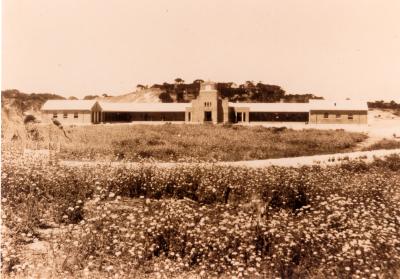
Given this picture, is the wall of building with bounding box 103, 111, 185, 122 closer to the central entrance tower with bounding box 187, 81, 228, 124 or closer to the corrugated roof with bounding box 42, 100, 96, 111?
the central entrance tower with bounding box 187, 81, 228, 124

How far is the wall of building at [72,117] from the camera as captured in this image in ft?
164

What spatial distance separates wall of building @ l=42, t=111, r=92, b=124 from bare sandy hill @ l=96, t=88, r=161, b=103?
68176mm

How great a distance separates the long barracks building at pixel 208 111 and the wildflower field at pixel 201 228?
135 ft

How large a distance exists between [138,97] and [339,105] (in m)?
79.1

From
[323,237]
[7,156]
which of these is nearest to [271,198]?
[323,237]

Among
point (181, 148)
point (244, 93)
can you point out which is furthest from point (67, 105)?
point (244, 93)

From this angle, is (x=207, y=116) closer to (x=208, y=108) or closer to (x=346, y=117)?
(x=208, y=108)

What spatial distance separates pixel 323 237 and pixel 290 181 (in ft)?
11.4

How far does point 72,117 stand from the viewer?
50375 mm

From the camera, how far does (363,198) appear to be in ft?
31.4

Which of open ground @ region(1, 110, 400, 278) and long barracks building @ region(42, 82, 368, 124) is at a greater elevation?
long barracks building @ region(42, 82, 368, 124)

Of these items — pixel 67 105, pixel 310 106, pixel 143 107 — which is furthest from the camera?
pixel 143 107

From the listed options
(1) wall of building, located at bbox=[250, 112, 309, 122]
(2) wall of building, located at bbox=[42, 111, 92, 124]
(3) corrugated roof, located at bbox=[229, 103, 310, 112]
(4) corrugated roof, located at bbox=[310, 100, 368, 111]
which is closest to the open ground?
(2) wall of building, located at bbox=[42, 111, 92, 124]

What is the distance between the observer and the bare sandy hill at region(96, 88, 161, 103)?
121 metres
